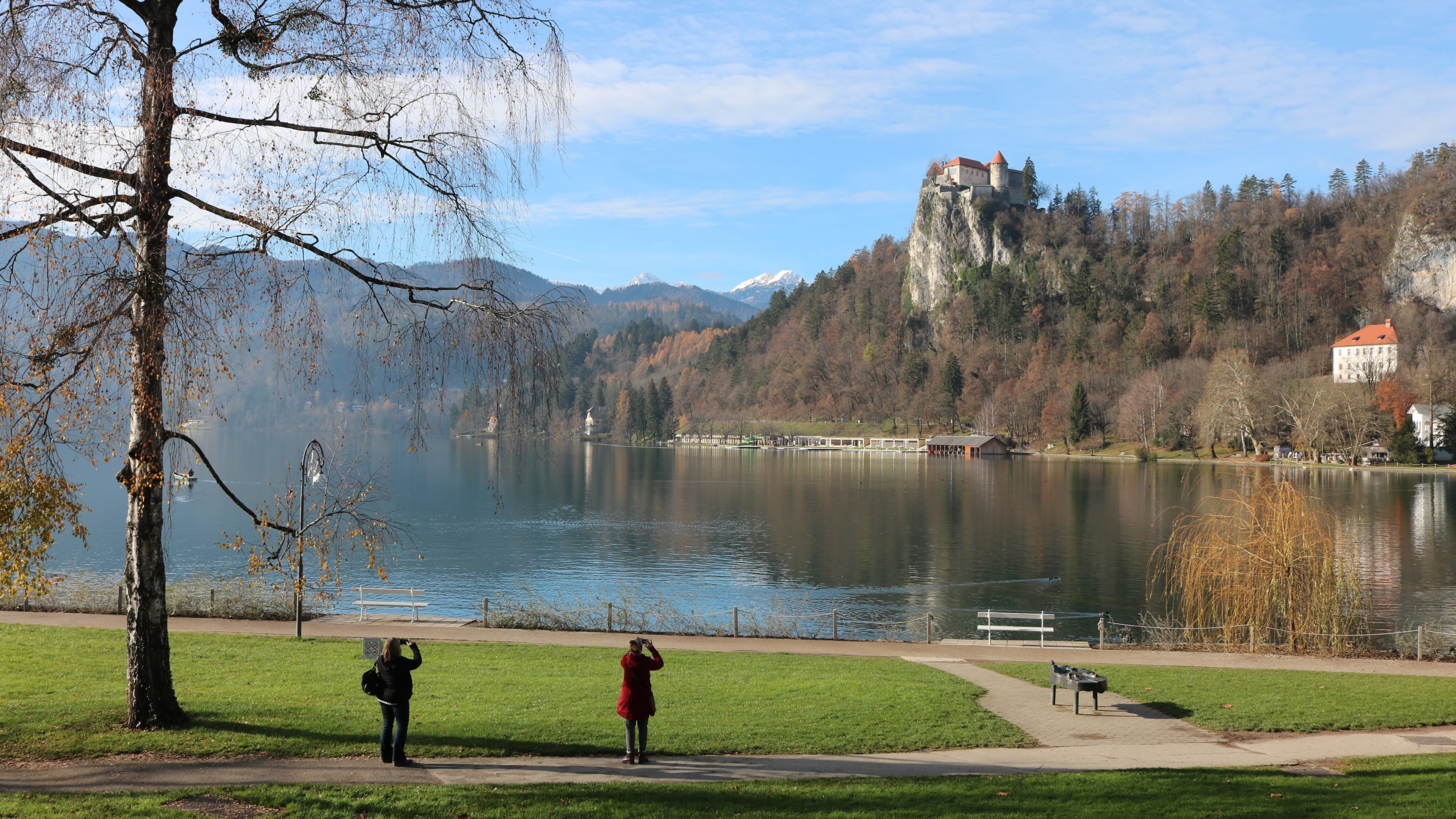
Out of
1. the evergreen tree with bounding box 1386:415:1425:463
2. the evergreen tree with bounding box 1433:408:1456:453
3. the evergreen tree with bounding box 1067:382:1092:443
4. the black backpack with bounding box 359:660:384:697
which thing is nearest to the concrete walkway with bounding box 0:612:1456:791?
the black backpack with bounding box 359:660:384:697

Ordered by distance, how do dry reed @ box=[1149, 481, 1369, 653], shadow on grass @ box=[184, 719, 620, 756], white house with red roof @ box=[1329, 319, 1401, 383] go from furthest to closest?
white house with red roof @ box=[1329, 319, 1401, 383] < dry reed @ box=[1149, 481, 1369, 653] < shadow on grass @ box=[184, 719, 620, 756]

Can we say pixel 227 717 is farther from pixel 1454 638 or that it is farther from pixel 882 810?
pixel 1454 638

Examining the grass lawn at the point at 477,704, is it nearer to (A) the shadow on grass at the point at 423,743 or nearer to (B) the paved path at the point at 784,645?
(A) the shadow on grass at the point at 423,743

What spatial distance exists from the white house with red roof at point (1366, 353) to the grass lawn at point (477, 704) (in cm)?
13586

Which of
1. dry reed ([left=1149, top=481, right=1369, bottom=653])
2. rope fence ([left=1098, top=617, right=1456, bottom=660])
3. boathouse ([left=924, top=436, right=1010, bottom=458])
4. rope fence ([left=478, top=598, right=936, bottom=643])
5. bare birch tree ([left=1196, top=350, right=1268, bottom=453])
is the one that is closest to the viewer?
rope fence ([left=1098, top=617, right=1456, bottom=660])

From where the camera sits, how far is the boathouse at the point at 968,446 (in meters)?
154

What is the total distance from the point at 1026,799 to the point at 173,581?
40.6 metres

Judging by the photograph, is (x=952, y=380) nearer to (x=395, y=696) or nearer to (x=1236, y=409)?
(x=1236, y=409)

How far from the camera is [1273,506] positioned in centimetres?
2520

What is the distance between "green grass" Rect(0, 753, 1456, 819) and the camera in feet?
28.8

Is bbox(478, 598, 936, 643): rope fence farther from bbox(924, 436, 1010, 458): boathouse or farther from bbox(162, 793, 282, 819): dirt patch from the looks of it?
bbox(924, 436, 1010, 458): boathouse

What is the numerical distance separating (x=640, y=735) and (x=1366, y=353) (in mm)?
162667

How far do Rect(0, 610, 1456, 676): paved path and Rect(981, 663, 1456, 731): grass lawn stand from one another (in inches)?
54.8

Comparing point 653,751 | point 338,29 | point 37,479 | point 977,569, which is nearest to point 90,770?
point 37,479
